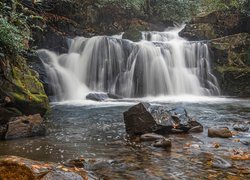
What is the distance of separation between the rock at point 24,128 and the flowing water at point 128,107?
0.77 ft

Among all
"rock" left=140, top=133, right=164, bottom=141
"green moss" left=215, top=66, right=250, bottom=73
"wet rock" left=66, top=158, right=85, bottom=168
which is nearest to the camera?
"wet rock" left=66, top=158, right=85, bottom=168

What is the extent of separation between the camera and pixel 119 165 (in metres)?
4.74

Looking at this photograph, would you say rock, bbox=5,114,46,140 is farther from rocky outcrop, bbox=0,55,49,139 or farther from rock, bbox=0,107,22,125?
rock, bbox=0,107,22,125

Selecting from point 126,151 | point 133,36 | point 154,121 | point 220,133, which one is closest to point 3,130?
point 126,151

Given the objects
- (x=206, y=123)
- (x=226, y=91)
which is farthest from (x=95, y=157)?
(x=226, y=91)

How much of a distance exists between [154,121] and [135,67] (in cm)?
949

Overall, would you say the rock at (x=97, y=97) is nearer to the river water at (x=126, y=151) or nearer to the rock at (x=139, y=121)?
the river water at (x=126, y=151)

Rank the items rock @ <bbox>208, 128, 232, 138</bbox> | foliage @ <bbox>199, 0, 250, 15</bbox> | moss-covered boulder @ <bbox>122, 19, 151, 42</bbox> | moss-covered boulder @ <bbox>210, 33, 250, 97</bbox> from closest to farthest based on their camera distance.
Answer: rock @ <bbox>208, 128, 232, 138</bbox>, moss-covered boulder @ <bbox>210, 33, 250, 97</bbox>, foliage @ <bbox>199, 0, 250, 15</bbox>, moss-covered boulder @ <bbox>122, 19, 151, 42</bbox>

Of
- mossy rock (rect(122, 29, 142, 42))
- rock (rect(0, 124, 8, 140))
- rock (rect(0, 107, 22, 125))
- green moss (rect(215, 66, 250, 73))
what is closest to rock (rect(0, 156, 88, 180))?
rock (rect(0, 124, 8, 140))

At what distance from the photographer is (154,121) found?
22.5ft

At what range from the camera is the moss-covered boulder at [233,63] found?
1573 centimetres

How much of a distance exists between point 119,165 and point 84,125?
3.43 meters

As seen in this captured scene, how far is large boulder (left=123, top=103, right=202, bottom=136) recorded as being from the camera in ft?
22.5

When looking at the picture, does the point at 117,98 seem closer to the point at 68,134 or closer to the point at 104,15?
the point at 68,134
